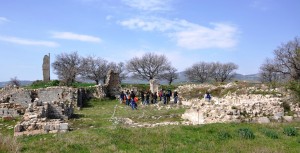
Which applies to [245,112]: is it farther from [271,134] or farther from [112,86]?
[112,86]

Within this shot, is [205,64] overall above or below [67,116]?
above

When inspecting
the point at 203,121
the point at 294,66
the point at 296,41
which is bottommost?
the point at 203,121

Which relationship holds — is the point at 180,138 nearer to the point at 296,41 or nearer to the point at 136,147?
the point at 136,147

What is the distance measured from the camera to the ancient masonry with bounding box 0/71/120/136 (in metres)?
15.7

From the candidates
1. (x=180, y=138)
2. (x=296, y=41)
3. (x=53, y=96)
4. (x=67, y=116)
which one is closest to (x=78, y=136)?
(x=180, y=138)

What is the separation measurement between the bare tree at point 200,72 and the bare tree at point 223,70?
1351 millimetres

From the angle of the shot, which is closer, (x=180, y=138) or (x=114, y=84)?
(x=180, y=138)

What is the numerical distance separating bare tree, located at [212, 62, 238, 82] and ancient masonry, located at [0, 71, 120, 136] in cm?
5264

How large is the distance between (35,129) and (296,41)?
2247 inches

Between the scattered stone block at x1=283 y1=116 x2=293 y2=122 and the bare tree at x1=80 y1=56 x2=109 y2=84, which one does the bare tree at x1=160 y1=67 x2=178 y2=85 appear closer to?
the bare tree at x1=80 y1=56 x2=109 y2=84

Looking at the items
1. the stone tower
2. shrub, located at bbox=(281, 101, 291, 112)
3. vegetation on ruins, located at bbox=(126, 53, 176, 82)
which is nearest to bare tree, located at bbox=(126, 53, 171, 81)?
vegetation on ruins, located at bbox=(126, 53, 176, 82)

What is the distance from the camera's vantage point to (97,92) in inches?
1577

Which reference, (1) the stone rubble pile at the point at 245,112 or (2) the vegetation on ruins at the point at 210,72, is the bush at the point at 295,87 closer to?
(1) the stone rubble pile at the point at 245,112

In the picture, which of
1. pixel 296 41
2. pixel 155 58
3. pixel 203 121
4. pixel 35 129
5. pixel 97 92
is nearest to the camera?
pixel 35 129
